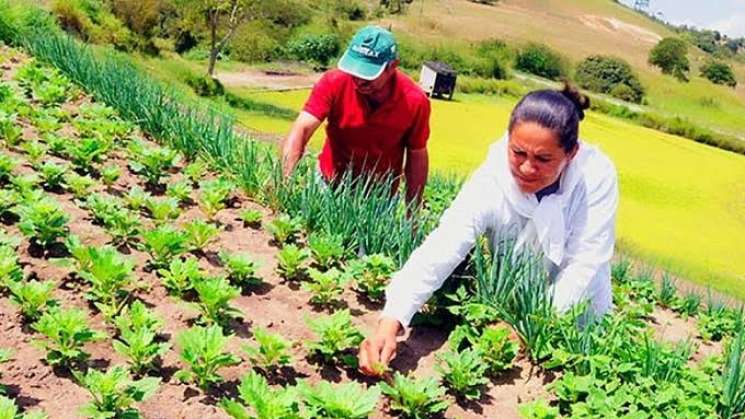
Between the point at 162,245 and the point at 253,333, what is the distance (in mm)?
557

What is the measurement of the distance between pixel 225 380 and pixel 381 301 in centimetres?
85

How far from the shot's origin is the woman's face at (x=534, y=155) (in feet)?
8.22

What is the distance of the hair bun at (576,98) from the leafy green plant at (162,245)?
1.49m

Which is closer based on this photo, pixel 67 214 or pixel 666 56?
pixel 67 214

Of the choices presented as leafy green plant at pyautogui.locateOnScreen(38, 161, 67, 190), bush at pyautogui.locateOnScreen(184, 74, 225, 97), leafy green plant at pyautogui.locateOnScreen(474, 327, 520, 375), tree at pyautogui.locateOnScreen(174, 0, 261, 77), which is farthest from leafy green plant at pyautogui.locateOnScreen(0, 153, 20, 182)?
tree at pyautogui.locateOnScreen(174, 0, 261, 77)

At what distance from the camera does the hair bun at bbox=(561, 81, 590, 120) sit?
2.77 meters

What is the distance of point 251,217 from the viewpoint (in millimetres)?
3551

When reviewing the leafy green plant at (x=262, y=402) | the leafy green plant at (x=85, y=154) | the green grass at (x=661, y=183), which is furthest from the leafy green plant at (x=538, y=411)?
the green grass at (x=661, y=183)

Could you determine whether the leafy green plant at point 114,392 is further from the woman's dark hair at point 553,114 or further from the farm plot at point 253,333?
the woman's dark hair at point 553,114

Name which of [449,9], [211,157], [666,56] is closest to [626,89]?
Result: [666,56]

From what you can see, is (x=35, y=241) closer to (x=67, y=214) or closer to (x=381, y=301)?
(x=67, y=214)

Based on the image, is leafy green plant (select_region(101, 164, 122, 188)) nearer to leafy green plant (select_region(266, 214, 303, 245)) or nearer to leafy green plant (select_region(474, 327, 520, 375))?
leafy green plant (select_region(266, 214, 303, 245))

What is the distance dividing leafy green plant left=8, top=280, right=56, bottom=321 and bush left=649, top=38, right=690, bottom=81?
8459cm

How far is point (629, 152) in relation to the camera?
110 ft
